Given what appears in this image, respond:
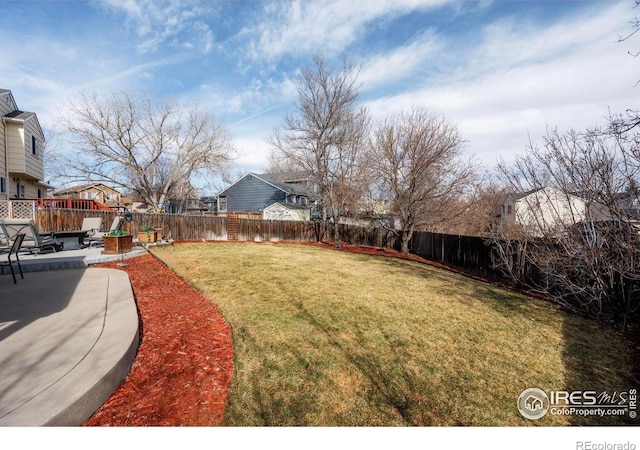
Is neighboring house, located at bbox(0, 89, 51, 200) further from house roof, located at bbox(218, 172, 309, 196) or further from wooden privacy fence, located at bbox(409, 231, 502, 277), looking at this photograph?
wooden privacy fence, located at bbox(409, 231, 502, 277)

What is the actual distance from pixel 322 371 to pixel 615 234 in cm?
516

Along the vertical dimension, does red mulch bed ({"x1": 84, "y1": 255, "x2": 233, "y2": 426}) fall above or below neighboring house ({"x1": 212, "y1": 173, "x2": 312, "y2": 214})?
below

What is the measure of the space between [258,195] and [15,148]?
19.6m

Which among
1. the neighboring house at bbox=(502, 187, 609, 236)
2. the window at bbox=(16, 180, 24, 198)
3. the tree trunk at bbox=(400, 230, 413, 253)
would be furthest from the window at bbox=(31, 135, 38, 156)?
the neighboring house at bbox=(502, 187, 609, 236)

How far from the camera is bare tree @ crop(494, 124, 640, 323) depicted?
4312 millimetres

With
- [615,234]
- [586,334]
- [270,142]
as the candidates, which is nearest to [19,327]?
[586,334]

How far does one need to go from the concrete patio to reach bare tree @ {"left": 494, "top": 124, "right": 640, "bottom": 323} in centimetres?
672

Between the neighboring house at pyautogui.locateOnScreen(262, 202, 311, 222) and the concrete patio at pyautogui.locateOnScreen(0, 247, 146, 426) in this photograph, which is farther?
the neighboring house at pyautogui.locateOnScreen(262, 202, 311, 222)

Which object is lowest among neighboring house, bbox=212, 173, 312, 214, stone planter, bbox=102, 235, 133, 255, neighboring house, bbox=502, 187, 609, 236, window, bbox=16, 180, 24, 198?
stone planter, bbox=102, 235, 133, 255

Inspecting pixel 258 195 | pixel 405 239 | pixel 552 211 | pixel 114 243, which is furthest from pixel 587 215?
pixel 258 195

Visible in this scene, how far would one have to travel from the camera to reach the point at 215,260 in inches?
339

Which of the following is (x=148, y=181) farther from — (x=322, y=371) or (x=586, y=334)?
(x=586, y=334)

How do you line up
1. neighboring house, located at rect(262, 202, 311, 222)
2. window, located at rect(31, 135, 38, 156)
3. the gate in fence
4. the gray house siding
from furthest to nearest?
the gray house siding → neighboring house, located at rect(262, 202, 311, 222) → window, located at rect(31, 135, 38, 156) → the gate in fence

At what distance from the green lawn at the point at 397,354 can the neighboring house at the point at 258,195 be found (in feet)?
74.1
